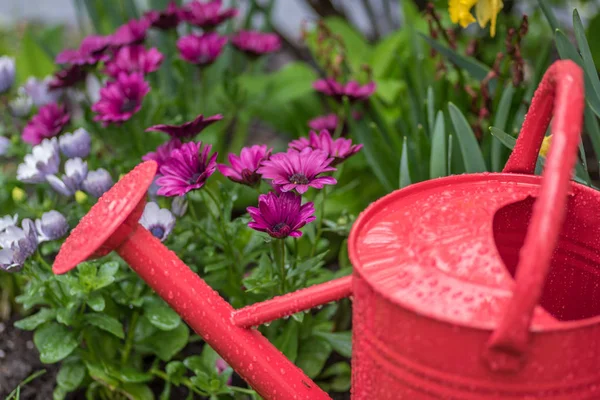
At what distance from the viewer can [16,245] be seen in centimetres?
118

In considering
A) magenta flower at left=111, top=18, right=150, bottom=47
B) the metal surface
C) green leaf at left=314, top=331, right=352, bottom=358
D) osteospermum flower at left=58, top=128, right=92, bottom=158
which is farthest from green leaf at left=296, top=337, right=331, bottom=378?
magenta flower at left=111, top=18, right=150, bottom=47

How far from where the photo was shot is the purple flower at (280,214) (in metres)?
1.04

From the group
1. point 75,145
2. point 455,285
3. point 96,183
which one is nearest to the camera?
point 455,285

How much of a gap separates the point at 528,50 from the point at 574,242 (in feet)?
4.59

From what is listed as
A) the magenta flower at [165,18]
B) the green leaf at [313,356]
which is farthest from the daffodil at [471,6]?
the magenta flower at [165,18]

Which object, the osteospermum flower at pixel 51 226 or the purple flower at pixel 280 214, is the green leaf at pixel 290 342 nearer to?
the purple flower at pixel 280 214

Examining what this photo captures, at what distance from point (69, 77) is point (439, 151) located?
30.1 inches

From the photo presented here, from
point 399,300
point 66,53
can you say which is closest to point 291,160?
point 399,300

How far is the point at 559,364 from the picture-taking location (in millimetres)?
742

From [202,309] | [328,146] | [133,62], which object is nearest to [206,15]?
[133,62]

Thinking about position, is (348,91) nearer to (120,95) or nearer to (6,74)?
(120,95)

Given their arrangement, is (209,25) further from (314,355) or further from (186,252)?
(314,355)

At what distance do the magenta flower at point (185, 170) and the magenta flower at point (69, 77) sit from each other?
20.7 inches

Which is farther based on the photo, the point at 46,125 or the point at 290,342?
the point at 46,125
